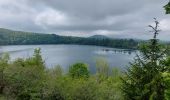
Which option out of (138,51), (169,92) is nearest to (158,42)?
(138,51)

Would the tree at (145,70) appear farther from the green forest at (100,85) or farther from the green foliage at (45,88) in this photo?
the green foliage at (45,88)

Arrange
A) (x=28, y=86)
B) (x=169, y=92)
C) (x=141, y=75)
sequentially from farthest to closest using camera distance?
(x=28, y=86) → (x=141, y=75) → (x=169, y=92)

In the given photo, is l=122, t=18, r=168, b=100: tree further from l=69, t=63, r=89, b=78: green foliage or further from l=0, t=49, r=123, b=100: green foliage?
l=69, t=63, r=89, b=78: green foliage

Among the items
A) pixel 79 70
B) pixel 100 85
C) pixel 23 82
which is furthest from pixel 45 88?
pixel 79 70

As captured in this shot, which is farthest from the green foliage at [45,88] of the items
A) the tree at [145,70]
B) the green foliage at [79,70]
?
the green foliage at [79,70]

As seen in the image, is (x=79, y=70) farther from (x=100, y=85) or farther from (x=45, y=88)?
(x=45, y=88)

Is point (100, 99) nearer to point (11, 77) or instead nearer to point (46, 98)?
point (46, 98)

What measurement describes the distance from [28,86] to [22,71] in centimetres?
266

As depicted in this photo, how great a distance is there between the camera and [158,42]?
18891 millimetres

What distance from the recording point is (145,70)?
18.4 meters

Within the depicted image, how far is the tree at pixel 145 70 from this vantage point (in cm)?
1766

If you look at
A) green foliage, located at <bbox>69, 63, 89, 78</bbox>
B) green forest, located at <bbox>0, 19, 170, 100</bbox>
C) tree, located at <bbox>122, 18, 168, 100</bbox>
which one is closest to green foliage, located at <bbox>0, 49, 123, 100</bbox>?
green forest, located at <bbox>0, 19, 170, 100</bbox>

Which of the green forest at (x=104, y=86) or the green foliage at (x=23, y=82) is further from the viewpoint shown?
the green foliage at (x=23, y=82)

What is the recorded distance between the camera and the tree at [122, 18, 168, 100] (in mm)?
17656
